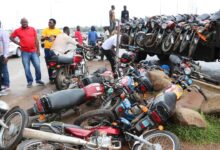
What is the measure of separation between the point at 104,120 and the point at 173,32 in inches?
276

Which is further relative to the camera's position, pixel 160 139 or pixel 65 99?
pixel 65 99

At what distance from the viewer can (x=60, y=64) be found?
353 inches

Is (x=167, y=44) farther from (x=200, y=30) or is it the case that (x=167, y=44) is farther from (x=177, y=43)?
(x=200, y=30)

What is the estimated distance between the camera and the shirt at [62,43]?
31.1 feet

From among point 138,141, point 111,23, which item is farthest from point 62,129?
point 111,23

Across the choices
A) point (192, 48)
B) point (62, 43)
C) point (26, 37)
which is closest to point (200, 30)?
point (192, 48)

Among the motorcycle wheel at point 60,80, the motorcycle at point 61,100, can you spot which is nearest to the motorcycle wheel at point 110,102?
the motorcycle at point 61,100

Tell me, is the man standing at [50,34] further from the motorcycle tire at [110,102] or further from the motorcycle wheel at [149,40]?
the motorcycle tire at [110,102]

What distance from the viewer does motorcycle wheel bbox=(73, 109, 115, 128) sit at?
5445mm

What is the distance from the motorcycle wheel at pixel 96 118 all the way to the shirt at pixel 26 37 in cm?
447

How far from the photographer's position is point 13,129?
15.7 ft

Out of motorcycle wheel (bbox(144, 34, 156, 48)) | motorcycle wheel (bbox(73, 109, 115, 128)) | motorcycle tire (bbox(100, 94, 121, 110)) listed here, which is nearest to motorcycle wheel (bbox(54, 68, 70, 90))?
motorcycle tire (bbox(100, 94, 121, 110))

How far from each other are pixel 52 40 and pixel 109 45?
1.65 meters

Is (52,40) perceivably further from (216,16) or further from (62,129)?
(62,129)
